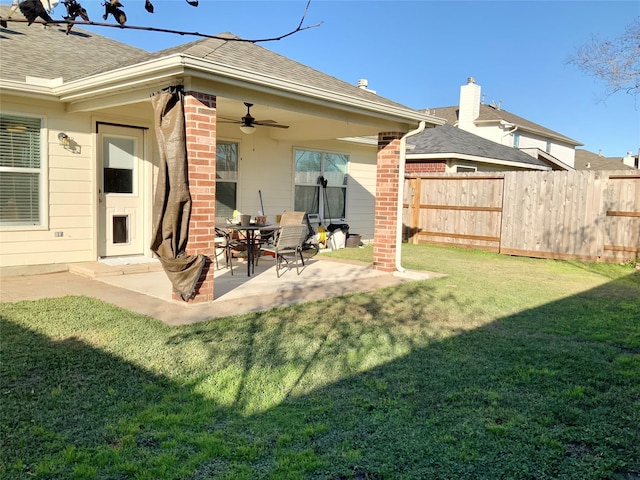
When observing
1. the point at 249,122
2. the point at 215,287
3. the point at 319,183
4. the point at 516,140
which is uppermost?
the point at 516,140

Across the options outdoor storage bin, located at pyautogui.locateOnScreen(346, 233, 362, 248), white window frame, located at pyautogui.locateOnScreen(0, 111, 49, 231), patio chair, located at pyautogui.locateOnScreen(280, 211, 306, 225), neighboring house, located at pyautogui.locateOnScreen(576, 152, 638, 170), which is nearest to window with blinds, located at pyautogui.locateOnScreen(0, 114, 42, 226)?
white window frame, located at pyautogui.locateOnScreen(0, 111, 49, 231)

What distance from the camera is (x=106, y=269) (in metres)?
7.43

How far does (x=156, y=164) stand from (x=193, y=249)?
12.0ft

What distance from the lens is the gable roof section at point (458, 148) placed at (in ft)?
52.5

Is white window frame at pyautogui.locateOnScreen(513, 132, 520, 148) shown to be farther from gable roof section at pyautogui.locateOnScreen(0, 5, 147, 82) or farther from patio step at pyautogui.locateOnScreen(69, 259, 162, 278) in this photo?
patio step at pyautogui.locateOnScreen(69, 259, 162, 278)

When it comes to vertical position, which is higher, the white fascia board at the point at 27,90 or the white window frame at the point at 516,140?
the white window frame at the point at 516,140

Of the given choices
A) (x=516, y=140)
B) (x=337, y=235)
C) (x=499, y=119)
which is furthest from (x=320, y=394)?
(x=516, y=140)

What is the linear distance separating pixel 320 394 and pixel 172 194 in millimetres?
2922

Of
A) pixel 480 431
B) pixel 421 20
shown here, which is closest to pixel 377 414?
pixel 480 431

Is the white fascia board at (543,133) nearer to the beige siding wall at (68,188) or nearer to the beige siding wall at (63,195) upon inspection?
the beige siding wall at (68,188)

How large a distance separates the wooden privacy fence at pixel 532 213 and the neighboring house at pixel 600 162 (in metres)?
27.7

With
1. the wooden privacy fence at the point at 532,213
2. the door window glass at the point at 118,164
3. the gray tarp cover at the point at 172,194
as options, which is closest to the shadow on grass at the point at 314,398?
the gray tarp cover at the point at 172,194

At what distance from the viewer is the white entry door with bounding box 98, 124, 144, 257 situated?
8148mm

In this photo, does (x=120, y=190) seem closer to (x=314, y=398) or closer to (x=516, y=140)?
(x=314, y=398)
